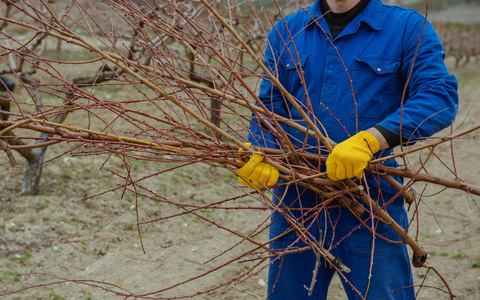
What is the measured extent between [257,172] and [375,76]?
0.65 m

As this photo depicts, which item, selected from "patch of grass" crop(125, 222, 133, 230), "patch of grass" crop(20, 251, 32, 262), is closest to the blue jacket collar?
"patch of grass" crop(20, 251, 32, 262)

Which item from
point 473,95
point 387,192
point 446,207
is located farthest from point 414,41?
point 473,95

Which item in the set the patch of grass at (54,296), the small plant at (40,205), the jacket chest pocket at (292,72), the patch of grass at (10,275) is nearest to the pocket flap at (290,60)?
the jacket chest pocket at (292,72)

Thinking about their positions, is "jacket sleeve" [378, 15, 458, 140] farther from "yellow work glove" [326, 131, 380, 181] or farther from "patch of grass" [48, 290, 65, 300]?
"patch of grass" [48, 290, 65, 300]

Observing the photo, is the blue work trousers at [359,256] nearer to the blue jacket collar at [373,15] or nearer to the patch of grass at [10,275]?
the blue jacket collar at [373,15]

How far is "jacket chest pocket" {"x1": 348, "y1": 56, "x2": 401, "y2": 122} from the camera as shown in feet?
6.77

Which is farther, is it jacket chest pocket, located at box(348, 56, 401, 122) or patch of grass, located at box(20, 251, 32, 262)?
patch of grass, located at box(20, 251, 32, 262)

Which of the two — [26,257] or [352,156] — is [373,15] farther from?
[26,257]

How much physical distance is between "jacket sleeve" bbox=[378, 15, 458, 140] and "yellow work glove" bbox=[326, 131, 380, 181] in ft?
0.38

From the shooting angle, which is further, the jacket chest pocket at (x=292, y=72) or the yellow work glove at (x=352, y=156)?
the jacket chest pocket at (x=292, y=72)

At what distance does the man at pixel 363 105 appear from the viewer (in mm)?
1898

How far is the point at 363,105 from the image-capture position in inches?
82.7

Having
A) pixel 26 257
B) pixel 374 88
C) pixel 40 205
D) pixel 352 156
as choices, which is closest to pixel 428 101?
pixel 374 88

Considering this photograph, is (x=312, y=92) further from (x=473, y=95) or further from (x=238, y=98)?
(x=473, y=95)
